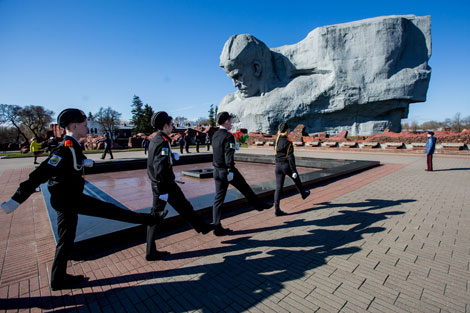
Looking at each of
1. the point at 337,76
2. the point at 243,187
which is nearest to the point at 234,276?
the point at 243,187

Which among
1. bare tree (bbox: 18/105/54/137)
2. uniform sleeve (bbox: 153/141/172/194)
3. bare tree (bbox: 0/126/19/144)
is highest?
bare tree (bbox: 18/105/54/137)

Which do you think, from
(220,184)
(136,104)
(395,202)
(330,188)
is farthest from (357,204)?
(136,104)

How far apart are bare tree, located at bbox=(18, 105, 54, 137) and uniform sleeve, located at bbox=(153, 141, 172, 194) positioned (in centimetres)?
5271

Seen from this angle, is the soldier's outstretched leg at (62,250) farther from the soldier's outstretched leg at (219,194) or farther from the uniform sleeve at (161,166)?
the soldier's outstretched leg at (219,194)

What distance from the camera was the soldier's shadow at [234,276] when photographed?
Result: 229 cm

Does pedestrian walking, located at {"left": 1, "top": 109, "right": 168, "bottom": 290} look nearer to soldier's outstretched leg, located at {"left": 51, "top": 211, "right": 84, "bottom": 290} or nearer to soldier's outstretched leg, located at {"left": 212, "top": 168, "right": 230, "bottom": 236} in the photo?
soldier's outstretched leg, located at {"left": 51, "top": 211, "right": 84, "bottom": 290}

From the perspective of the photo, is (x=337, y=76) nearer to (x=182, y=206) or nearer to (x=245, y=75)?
(x=245, y=75)

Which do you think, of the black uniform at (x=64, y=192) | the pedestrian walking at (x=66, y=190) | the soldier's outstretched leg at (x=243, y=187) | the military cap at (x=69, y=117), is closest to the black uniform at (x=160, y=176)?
the pedestrian walking at (x=66, y=190)

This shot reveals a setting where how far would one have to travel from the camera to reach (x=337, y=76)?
4016 centimetres

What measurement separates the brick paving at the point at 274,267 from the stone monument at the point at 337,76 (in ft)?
130

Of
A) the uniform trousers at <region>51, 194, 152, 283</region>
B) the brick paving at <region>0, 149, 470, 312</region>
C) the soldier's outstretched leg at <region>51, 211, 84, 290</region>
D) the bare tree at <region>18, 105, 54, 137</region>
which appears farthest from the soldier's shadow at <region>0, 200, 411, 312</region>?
the bare tree at <region>18, 105, 54, 137</region>

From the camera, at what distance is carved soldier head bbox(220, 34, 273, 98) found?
42.2 metres

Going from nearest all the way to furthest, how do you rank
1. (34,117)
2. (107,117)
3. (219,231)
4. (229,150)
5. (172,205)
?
(172,205), (229,150), (219,231), (34,117), (107,117)

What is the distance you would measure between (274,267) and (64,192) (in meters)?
2.43
